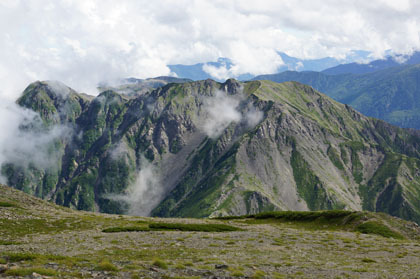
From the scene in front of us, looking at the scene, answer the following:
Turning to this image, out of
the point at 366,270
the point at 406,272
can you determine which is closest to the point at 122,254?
the point at 366,270

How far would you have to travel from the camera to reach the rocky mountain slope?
2915 centimetres

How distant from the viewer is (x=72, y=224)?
2749 inches

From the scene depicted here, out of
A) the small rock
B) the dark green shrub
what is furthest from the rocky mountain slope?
the dark green shrub

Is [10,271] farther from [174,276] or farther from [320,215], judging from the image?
[320,215]

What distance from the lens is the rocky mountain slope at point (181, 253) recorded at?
1148 inches

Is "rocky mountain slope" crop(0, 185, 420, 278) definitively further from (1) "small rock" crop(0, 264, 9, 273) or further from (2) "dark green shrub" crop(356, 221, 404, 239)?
(2) "dark green shrub" crop(356, 221, 404, 239)

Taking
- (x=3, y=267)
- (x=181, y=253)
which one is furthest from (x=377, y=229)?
(x=3, y=267)

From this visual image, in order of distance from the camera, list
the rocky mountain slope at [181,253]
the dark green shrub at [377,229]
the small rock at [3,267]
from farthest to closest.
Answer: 1. the dark green shrub at [377,229]
2. the rocky mountain slope at [181,253]
3. the small rock at [3,267]

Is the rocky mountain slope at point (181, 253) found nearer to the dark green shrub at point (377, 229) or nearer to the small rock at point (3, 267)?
the small rock at point (3, 267)

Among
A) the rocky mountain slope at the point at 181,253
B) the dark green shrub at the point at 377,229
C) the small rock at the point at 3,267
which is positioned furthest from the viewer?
the dark green shrub at the point at 377,229

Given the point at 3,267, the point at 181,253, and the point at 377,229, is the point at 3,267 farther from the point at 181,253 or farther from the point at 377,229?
the point at 377,229

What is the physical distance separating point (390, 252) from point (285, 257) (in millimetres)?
20443

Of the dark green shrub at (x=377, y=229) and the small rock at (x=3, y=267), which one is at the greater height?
the small rock at (x=3, y=267)

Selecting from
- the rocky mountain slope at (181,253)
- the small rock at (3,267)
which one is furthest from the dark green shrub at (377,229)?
the small rock at (3,267)
